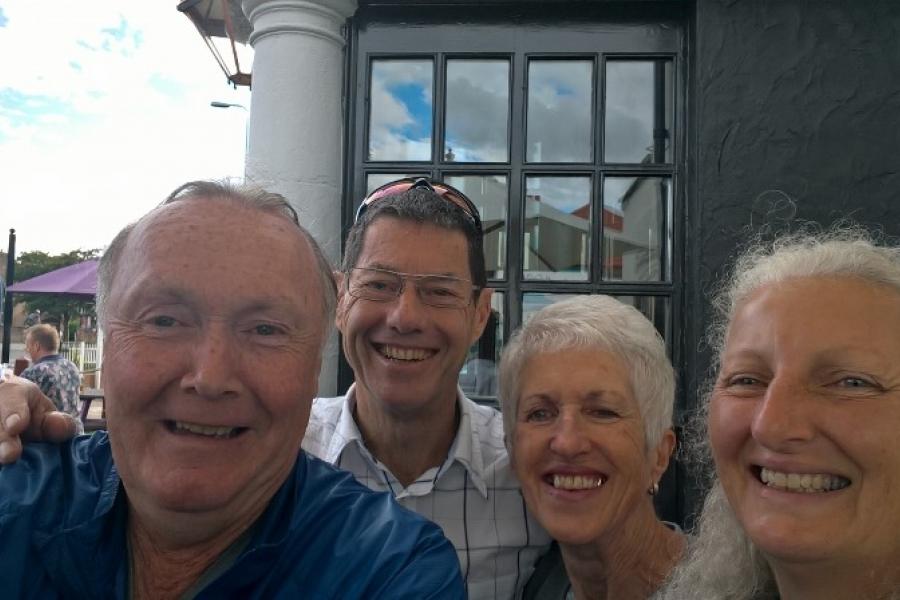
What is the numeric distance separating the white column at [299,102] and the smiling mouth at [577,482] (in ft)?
5.16

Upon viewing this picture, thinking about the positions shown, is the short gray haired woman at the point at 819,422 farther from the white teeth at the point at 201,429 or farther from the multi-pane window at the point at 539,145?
the multi-pane window at the point at 539,145

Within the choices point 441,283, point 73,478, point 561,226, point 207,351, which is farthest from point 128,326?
point 561,226

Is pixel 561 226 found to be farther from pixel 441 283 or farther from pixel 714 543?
pixel 714 543

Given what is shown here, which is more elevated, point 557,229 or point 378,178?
point 378,178

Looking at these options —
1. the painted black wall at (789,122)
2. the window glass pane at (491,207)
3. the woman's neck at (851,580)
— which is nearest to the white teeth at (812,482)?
the woman's neck at (851,580)

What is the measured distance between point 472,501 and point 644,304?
1.59 metres

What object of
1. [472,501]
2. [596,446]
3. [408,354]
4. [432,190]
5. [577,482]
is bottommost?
[472,501]

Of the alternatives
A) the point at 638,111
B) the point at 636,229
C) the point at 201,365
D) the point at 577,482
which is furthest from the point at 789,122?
the point at 201,365

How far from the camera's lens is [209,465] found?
1.36m

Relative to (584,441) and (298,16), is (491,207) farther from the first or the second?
(584,441)

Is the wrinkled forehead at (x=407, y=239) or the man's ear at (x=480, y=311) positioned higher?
the wrinkled forehead at (x=407, y=239)

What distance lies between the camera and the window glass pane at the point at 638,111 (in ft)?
11.1

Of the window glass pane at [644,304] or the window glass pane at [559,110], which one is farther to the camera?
the window glass pane at [559,110]

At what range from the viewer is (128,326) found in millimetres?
1364
